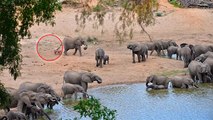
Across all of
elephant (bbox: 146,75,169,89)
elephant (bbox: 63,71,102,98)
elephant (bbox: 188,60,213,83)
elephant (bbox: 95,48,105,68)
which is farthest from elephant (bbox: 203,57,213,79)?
elephant (bbox: 63,71,102,98)

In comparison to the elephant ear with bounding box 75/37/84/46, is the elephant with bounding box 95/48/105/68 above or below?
below

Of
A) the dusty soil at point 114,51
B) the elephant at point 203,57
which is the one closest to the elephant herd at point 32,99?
the dusty soil at point 114,51

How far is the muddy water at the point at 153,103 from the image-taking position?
60.7ft

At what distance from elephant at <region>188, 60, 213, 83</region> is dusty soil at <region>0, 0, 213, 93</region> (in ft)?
6.34

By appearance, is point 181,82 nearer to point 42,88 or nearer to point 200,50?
point 42,88

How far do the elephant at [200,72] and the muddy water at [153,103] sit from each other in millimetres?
559

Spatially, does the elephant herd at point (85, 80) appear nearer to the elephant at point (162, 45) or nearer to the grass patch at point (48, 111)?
the elephant at point (162, 45)

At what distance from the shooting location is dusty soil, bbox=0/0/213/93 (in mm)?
25062

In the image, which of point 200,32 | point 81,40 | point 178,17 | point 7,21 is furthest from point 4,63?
point 178,17

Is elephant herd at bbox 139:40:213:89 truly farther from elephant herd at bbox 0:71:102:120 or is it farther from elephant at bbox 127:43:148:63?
elephant herd at bbox 0:71:102:120

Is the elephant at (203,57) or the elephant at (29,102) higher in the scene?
the elephant at (203,57)

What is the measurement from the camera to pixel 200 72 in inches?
938

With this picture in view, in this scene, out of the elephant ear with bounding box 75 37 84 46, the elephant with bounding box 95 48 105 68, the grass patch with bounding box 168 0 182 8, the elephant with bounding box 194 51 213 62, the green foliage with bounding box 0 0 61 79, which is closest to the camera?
the green foliage with bounding box 0 0 61 79

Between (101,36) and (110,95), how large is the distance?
14.1 meters
